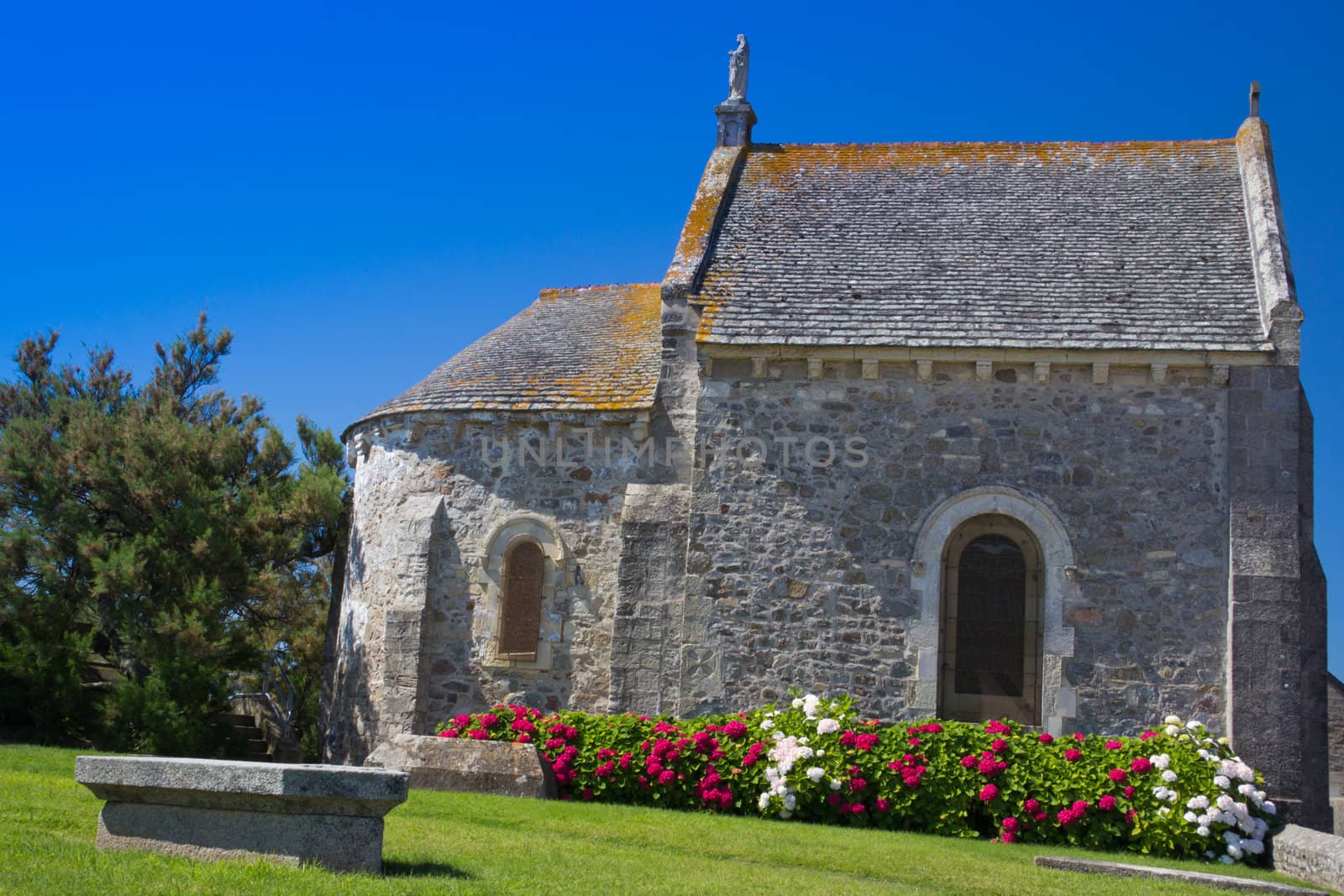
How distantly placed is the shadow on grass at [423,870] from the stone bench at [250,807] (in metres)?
0.15

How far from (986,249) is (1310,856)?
855 cm

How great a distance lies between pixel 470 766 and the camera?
1209cm

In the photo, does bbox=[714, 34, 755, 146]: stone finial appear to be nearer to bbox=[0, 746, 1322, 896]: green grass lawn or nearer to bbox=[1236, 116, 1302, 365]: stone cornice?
bbox=[1236, 116, 1302, 365]: stone cornice

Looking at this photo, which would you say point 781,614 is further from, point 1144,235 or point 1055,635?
point 1144,235

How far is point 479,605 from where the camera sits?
16094mm

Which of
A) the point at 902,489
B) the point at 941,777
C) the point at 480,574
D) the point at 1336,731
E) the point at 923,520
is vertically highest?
the point at 902,489

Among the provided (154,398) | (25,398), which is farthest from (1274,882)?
(25,398)

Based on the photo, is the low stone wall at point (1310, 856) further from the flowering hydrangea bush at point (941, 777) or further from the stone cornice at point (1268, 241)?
the stone cornice at point (1268, 241)

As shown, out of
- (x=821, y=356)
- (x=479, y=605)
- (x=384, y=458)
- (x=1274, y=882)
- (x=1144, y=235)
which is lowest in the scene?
(x=1274, y=882)

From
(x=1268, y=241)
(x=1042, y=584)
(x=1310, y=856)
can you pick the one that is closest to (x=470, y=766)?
(x=1042, y=584)

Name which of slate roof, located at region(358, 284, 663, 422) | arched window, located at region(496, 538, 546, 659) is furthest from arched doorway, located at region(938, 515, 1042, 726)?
arched window, located at region(496, 538, 546, 659)

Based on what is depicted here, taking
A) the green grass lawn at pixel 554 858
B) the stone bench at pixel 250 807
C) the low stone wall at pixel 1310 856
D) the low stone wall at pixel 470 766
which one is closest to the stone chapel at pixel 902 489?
the low stone wall at pixel 1310 856

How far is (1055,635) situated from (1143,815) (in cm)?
258

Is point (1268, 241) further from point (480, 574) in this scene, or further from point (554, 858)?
point (554, 858)
